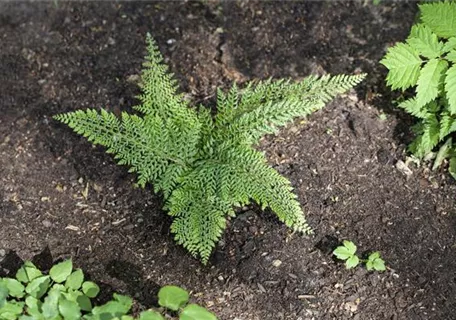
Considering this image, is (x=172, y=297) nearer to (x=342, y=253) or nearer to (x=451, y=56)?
(x=342, y=253)

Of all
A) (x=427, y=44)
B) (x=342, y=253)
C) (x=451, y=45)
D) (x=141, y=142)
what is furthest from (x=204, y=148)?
(x=451, y=45)

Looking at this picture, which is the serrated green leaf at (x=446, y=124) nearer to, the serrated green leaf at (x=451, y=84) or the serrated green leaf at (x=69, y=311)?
the serrated green leaf at (x=451, y=84)

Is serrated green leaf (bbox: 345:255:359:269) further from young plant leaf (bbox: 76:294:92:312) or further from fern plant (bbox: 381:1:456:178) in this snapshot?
young plant leaf (bbox: 76:294:92:312)

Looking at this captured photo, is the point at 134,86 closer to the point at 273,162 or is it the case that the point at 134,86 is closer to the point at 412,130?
the point at 273,162

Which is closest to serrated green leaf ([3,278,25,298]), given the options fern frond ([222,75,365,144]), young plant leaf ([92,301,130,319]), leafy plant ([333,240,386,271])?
young plant leaf ([92,301,130,319])

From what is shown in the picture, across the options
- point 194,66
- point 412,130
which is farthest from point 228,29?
point 412,130

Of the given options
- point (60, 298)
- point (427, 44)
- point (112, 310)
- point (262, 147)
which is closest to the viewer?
point (112, 310)
